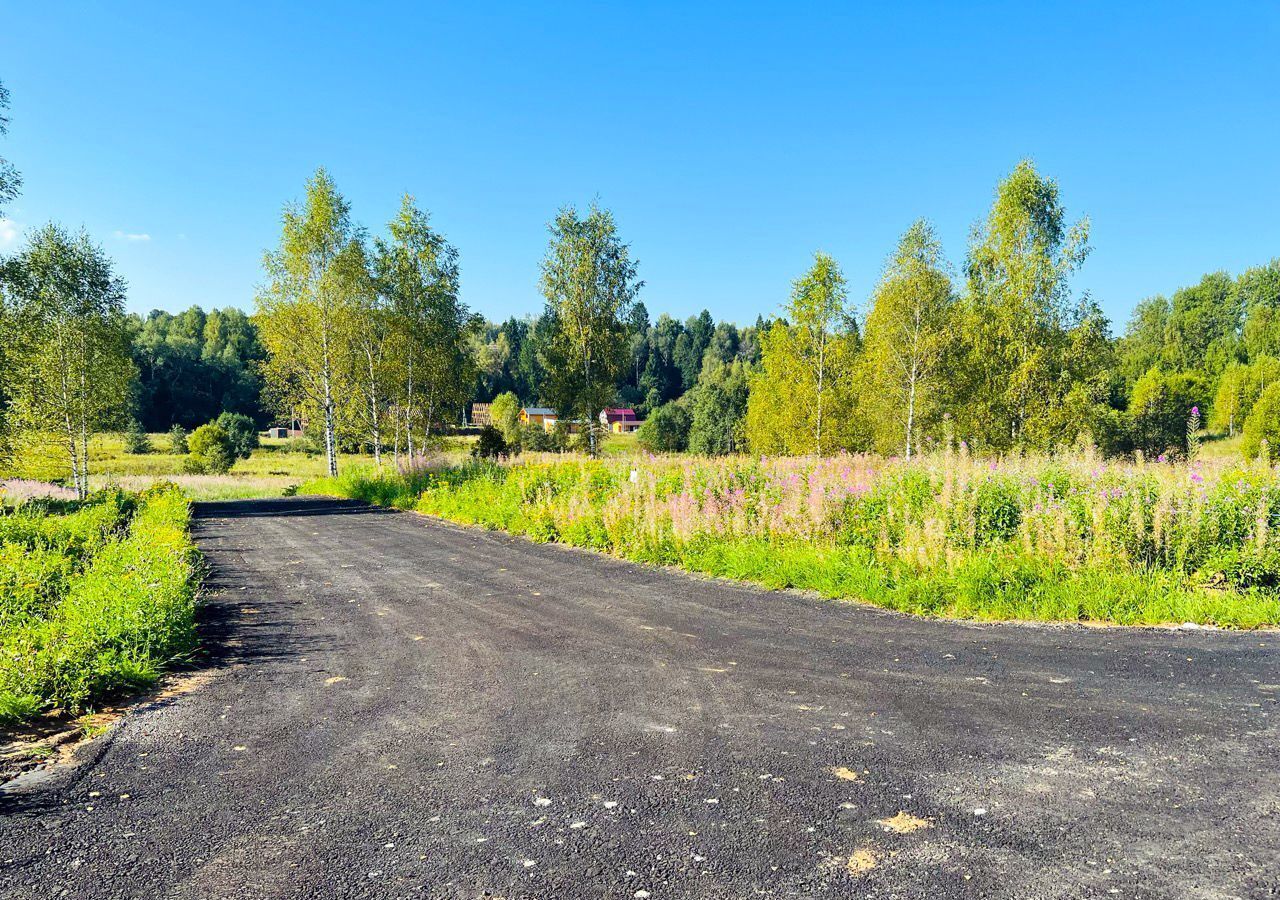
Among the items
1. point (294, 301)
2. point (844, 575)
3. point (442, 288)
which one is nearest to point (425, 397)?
point (442, 288)

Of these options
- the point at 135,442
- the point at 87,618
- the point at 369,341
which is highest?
the point at 369,341

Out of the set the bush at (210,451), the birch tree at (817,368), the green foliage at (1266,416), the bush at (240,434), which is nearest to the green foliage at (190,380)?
the bush at (240,434)

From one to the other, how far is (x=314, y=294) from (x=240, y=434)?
43629 mm

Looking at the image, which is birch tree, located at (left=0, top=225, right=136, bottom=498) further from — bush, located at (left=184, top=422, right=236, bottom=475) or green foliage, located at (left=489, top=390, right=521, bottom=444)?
green foliage, located at (left=489, top=390, right=521, bottom=444)

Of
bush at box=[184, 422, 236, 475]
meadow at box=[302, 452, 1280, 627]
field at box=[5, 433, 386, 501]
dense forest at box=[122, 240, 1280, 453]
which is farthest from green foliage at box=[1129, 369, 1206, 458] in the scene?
bush at box=[184, 422, 236, 475]

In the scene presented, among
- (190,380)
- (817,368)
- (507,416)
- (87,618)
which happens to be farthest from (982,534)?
(190,380)

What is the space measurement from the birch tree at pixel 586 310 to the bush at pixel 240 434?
142 feet

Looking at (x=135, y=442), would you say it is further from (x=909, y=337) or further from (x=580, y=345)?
(x=909, y=337)

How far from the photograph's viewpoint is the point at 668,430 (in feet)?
243

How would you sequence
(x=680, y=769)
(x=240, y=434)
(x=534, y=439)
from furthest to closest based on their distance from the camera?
(x=240, y=434) < (x=534, y=439) < (x=680, y=769)

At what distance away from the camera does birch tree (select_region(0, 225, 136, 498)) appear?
23625mm

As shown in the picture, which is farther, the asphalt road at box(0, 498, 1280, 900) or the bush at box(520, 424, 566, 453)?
the bush at box(520, 424, 566, 453)

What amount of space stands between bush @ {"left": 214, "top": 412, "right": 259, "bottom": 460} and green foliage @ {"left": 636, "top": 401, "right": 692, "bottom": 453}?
36.9m

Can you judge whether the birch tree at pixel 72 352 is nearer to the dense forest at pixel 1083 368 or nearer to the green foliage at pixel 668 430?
the dense forest at pixel 1083 368
